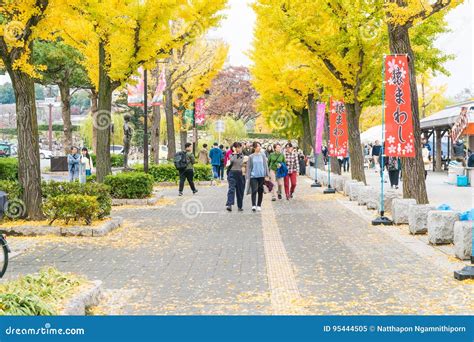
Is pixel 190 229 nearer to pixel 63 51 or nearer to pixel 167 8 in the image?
pixel 167 8

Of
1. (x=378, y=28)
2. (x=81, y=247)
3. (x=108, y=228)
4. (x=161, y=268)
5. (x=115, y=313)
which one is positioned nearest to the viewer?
(x=115, y=313)

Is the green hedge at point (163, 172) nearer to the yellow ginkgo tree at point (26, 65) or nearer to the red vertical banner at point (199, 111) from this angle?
the red vertical banner at point (199, 111)

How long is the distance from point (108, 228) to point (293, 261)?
4.58 m

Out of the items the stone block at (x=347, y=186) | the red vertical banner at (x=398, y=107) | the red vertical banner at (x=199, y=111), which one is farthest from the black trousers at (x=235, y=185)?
the red vertical banner at (x=199, y=111)

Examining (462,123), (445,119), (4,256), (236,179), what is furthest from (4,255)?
(445,119)

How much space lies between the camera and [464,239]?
10266mm

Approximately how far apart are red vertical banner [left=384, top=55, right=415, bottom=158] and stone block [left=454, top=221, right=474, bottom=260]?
→ 15.3ft

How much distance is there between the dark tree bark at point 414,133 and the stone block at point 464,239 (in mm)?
5272

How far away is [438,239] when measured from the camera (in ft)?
39.3

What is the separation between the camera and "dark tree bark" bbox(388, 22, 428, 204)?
15625 mm

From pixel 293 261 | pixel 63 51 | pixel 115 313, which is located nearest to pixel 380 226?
pixel 293 261

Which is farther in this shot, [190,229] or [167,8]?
[167,8]

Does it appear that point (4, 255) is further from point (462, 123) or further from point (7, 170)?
point (462, 123)

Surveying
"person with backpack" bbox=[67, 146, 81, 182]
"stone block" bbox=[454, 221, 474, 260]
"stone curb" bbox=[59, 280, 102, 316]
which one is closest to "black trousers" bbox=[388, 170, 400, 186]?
"person with backpack" bbox=[67, 146, 81, 182]
